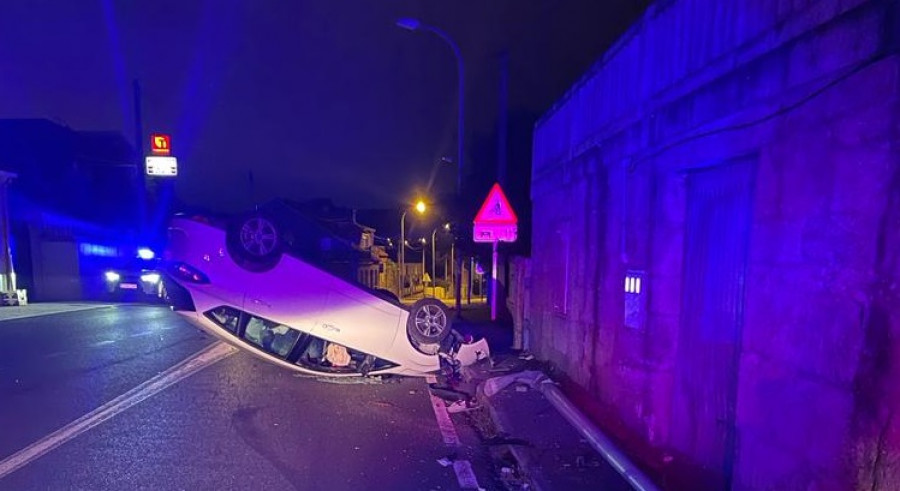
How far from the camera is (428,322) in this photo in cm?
645

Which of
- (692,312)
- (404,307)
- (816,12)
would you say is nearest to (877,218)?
(816,12)

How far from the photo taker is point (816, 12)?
2.31 metres

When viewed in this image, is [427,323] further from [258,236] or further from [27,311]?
[27,311]

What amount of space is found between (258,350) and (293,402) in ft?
3.19

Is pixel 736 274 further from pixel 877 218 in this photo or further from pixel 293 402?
pixel 293 402

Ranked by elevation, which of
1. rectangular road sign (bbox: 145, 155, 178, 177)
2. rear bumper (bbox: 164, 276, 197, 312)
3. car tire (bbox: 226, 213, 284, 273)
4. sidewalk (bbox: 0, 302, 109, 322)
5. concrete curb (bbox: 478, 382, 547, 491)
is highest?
rectangular road sign (bbox: 145, 155, 178, 177)

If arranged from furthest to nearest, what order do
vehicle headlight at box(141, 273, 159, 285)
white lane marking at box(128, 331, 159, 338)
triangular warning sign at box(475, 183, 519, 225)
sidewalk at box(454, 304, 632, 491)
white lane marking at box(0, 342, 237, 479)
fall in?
vehicle headlight at box(141, 273, 159, 285) → white lane marking at box(128, 331, 159, 338) → triangular warning sign at box(475, 183, 519, 225) → white lane marking at box(0, 342, 237, 479) → sidewalk at box(454, 304, 632, 491)

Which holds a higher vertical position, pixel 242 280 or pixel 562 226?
pixel 562 226

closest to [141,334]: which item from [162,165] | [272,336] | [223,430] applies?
[162,165]

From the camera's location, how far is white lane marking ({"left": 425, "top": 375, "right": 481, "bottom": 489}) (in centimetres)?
359

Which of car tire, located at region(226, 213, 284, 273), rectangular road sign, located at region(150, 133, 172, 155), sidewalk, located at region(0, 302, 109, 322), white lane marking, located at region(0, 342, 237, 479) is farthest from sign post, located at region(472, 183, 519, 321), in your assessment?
sidewalk, located at region(0, 302, 109, 322)

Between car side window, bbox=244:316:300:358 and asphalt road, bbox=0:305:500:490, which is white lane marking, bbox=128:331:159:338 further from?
car side window, bbox=244:316:300:358

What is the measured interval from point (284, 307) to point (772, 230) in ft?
17.3

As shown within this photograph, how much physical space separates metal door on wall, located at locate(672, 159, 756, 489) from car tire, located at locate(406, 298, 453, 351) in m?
3.46
